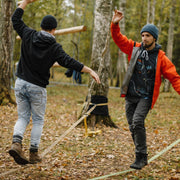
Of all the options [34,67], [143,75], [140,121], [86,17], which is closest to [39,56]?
[34,67]

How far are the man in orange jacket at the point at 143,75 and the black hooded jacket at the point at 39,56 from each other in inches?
38.4

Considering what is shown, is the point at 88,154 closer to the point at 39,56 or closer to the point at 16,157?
the point at 16,157

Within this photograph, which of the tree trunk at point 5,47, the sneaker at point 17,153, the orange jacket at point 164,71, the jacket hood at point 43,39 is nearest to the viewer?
the sneaker at point 17,153

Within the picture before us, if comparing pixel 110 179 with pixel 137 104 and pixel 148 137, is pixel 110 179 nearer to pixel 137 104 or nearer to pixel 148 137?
pixel 137 104

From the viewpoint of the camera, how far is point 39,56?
3.49 metres

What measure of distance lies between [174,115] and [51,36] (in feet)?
26.6

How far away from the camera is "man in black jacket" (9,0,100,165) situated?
11.4ft

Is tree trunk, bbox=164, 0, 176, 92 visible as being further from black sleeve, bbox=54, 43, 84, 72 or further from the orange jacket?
black sleeve, bbox=54, 43, 84, 72

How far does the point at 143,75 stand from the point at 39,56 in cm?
166

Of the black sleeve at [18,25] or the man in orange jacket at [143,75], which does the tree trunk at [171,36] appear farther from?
the black sleeve at [18,25]

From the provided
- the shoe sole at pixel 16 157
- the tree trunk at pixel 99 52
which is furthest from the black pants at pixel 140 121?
the tree trunk at pixel 99 52

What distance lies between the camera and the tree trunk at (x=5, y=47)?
881 centimetres

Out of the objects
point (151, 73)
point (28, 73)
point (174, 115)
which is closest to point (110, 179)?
point (151, 73)

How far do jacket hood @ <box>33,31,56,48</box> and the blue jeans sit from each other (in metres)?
0.58
